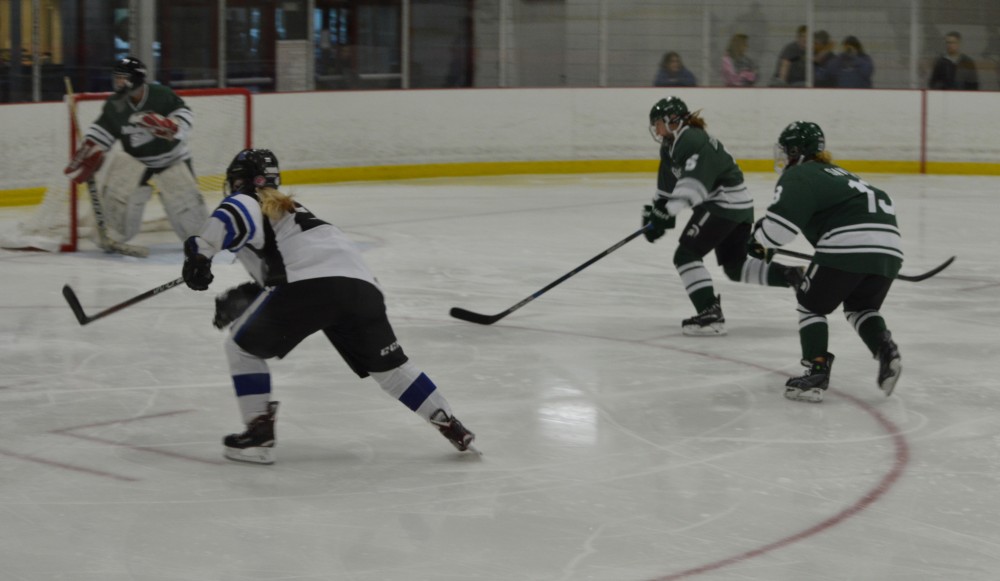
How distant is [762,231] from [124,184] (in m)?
4.26

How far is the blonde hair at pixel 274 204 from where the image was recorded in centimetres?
361

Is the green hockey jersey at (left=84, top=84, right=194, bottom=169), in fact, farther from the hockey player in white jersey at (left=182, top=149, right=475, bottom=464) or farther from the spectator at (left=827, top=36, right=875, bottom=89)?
the spectator at (left=827, top=36, right=875, bottom=89)

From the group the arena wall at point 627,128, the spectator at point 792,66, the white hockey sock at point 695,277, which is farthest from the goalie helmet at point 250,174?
the spectator at point 792,66

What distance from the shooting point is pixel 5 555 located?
3076mm

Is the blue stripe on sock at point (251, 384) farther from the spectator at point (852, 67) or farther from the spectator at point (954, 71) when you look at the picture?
the spectator at point (954, 71)

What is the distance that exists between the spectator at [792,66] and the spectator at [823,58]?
101mm

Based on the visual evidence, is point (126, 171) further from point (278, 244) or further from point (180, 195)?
point (278, 244)

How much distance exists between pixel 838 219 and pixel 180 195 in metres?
4.09

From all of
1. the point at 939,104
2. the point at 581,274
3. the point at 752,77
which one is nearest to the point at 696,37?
the point at 752,77

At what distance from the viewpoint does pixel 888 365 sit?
4516 millimetres

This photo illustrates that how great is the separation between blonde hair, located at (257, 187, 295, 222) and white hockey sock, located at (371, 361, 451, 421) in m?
0.47

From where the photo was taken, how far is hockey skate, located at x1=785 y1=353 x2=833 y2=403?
456 cm

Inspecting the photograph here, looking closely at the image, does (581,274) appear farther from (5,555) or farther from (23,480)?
(5,555)

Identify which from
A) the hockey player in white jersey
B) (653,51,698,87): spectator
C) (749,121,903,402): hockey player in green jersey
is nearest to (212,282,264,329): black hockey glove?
the hockey player in white jersey
